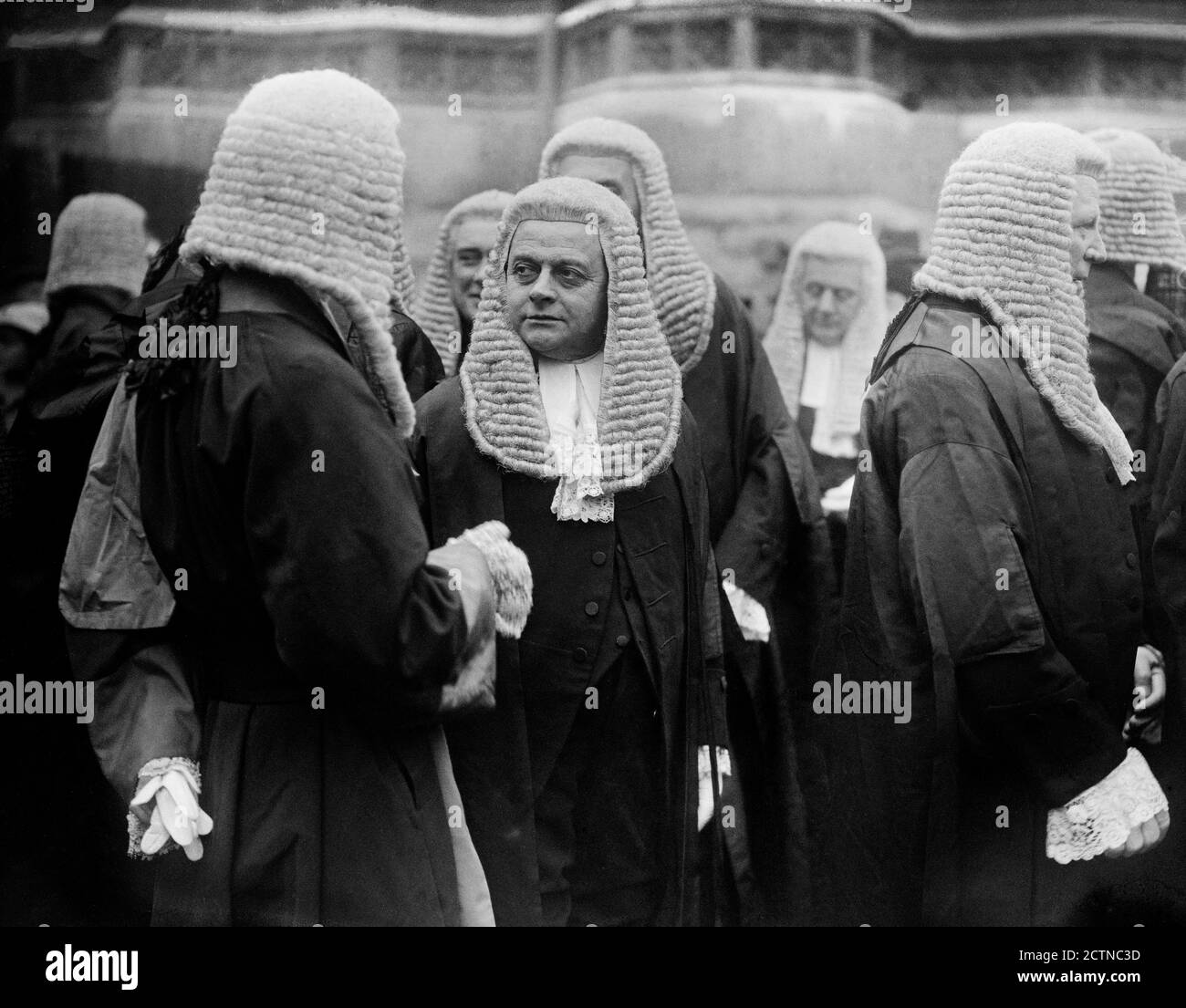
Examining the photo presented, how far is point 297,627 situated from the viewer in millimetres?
2893

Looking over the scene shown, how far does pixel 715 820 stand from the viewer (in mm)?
3719

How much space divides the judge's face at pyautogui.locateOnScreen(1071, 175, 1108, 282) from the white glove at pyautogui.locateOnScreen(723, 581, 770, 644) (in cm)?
112

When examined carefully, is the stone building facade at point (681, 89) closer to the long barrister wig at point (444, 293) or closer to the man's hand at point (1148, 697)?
the long barrister wig at point (444, 293)

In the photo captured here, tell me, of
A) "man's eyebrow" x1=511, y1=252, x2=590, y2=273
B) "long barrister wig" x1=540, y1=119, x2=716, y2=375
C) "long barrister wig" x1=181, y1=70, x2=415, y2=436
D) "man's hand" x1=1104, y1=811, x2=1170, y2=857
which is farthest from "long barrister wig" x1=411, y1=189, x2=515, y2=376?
"man's hand" x1=1104, y1=811, x2=1170, y2=857

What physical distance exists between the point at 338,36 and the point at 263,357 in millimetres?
1604

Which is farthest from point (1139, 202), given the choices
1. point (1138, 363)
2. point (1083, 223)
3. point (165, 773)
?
point (165, 773)

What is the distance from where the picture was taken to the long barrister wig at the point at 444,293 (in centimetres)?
450

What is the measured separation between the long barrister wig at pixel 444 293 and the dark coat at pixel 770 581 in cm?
69

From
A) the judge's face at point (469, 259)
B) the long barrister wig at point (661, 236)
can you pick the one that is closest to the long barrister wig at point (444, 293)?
the judge's face at point (469, 259)

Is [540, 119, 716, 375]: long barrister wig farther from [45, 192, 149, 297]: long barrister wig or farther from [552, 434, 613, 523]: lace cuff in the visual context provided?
[45, 192, 149, 297]: long barrister wig

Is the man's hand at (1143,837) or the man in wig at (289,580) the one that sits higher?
the man in wig at (289,580)

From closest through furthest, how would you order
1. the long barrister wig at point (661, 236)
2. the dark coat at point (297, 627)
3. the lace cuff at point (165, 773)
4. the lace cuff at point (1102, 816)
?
the dark coat at point (297, 627) → the lace cuff at point (165, 773) → the lace cuff at point (1102, 816) → the long barrister wig at point (661, 236)

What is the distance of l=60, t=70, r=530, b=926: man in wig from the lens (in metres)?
2.89
